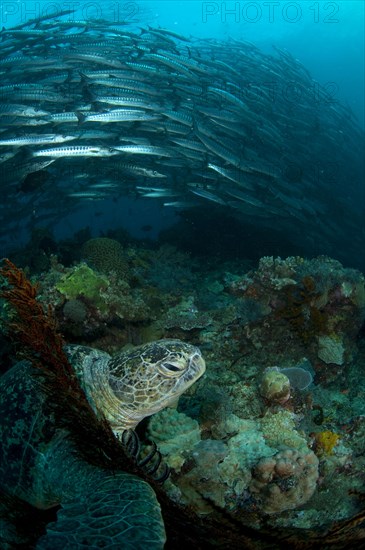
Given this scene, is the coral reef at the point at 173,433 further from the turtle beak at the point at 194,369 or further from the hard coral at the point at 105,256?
the hard coral at the point at 105,256

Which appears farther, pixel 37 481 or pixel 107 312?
pixel 107 312

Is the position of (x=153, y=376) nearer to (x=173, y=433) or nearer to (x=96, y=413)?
(x=96, y=413)

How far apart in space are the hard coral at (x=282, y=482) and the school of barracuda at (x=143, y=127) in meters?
6.89

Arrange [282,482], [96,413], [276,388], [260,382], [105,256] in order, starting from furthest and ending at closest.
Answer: [105,256] < [260,382] < [276,388] < [282,482] < [96,413]

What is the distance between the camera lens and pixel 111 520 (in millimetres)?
1471

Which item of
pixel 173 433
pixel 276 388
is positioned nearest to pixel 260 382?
pixel 276 388

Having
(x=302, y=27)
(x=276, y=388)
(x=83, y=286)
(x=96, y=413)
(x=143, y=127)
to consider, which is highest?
(x=302, y=27)

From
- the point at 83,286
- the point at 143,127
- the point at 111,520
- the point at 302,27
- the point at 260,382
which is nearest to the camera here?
the point at 111,520

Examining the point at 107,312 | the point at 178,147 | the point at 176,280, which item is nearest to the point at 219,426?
the point at 107,312

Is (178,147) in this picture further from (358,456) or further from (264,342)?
(358,456)

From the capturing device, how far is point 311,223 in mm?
11352

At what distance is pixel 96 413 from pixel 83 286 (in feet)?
7.78

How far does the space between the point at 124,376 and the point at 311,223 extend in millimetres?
10144

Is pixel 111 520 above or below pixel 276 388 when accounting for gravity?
above
